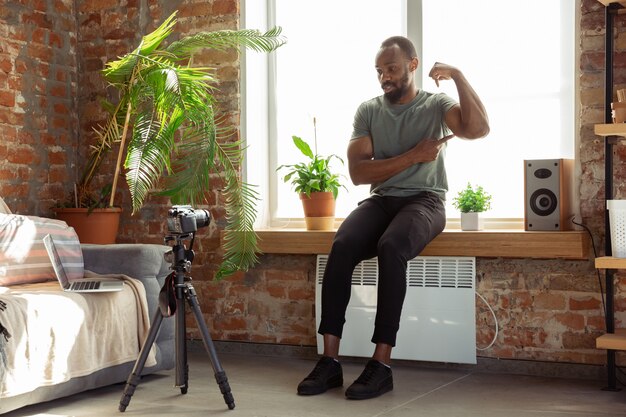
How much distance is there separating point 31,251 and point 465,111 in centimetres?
199

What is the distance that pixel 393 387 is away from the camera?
3631 millimetres

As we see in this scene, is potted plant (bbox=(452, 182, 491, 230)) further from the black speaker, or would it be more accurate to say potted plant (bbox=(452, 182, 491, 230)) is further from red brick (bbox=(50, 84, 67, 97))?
red brick (bbox=(50, 84, 67, 97))

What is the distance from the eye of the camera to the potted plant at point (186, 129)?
4.35 metres

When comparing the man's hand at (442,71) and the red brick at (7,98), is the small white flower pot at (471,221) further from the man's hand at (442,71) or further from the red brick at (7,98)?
the red brick at (7,98)

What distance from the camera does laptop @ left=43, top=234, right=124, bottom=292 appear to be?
349 centimetres

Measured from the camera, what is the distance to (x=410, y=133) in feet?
13.0

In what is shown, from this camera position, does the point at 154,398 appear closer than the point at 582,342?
Yes

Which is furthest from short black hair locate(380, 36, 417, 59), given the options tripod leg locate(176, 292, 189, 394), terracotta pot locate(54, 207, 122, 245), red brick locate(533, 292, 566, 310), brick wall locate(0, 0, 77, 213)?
brick wall locate(0, 0, 77, 213)

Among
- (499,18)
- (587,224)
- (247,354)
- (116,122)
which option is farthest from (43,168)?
(587,224)

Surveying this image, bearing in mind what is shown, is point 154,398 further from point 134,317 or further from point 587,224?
point 587,224

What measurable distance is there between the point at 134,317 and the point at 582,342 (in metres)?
1.98

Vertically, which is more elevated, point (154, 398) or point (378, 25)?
point (378, 25)

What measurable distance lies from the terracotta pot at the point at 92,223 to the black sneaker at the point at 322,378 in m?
1.67

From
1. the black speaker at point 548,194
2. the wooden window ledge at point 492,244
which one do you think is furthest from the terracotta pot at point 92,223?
the black speaker at point 548,194
